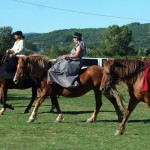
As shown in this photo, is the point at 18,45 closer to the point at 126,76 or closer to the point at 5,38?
the point at 126,76

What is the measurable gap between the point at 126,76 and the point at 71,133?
71.4 inches

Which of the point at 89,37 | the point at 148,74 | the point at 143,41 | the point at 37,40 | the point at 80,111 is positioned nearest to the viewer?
the point at 148,74

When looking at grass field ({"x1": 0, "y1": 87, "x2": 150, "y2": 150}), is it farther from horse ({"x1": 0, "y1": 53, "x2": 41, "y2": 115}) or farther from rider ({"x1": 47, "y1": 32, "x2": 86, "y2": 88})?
rider ({"x1": 47, "y1": 32, "x2": 86, "y2": 88})

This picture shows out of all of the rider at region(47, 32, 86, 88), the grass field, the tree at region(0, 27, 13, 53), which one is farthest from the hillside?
the rider at region(47, 32, 86, 88)

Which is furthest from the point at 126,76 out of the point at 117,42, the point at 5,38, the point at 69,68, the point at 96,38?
the point at 96,38

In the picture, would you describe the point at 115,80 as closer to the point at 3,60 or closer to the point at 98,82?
the point at 98,82

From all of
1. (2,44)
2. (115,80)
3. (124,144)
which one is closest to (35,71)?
(115,80)

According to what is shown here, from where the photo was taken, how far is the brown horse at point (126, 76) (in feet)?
31.9

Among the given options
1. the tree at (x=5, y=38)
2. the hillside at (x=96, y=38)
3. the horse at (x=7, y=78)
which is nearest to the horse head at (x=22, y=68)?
the horse at (x=7, y=78)

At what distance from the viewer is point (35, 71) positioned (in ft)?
40.4

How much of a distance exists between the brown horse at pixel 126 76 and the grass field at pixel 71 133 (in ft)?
2.41

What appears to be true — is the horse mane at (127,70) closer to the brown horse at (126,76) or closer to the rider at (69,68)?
the brown horse at (126,76)

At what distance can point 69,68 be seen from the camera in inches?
476

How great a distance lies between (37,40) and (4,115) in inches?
7234
